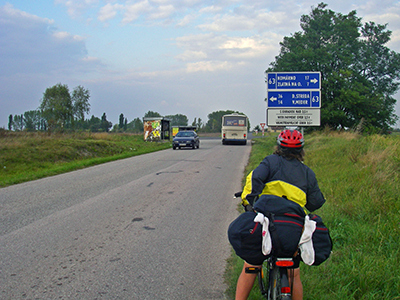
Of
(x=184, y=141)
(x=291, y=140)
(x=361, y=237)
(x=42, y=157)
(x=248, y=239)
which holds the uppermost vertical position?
(x=291, y=140)

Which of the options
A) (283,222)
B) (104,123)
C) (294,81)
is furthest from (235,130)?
(104,123)

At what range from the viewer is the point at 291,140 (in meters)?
3.23

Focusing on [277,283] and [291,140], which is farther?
[291,140]

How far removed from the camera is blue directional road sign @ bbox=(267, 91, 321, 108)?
1291 cm

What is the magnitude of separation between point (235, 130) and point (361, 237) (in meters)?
35.0

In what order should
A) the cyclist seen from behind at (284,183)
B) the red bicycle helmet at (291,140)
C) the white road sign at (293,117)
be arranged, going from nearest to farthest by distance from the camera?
1. the cyclist seen from behind at (284,183)
2. the red bicycle helmet at (291,140)
3. the white road sign at (293,117)

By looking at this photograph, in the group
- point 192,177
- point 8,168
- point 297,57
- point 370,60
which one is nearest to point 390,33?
point 370,60

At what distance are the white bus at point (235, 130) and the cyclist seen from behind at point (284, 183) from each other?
121 ft

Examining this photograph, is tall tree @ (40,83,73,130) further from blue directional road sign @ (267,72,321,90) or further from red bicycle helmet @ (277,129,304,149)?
red bicycle helmet @ (277,129,304,149)

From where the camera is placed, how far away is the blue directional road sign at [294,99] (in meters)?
12.9

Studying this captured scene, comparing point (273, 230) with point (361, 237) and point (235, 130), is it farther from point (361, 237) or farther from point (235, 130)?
point (235, 130)

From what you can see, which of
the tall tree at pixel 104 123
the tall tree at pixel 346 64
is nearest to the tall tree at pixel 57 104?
the tall tree at pixel 346 64

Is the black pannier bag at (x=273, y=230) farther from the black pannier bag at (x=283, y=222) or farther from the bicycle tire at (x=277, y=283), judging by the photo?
the bicycle tire at (x=277, y=283)

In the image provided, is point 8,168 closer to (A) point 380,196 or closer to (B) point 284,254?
(A) point 380,196
